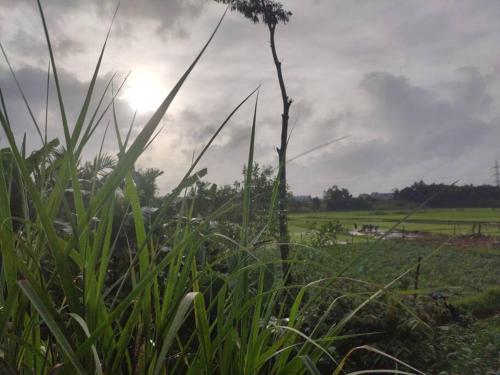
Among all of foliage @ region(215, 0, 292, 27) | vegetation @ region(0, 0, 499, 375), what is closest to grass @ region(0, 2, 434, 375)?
vegetation @ region(0, 0, 499, 375)

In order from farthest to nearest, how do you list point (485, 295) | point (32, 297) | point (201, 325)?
point (485, 295), point (201, 325), point (32, 297)

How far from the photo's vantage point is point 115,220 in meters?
1.89

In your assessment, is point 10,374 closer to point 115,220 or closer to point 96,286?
point 96,286

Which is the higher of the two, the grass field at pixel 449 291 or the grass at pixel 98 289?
the grass at pixel 98 289

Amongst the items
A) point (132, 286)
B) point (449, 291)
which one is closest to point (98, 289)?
point (132, 286)

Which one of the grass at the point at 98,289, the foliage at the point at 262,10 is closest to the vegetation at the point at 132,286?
the grass at the point at 98,289

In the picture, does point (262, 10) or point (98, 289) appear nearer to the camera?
point (98, 289)

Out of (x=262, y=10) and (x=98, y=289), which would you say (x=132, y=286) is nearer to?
(x=98, y=289)

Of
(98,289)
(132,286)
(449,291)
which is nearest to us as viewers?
(98,289)

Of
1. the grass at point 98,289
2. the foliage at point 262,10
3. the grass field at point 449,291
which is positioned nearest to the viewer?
the grass at point 98,289

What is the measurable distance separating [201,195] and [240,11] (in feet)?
26.2

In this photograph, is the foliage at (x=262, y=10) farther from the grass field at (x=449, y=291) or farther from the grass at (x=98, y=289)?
the grass at (x=98, y=289)

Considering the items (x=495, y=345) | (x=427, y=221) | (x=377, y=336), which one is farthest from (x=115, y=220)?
A: (x=427, y=221)

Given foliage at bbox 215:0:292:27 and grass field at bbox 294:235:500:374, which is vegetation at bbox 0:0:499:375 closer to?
grass field at bbox 294:235:500:374
